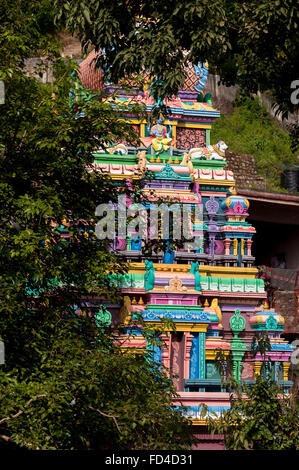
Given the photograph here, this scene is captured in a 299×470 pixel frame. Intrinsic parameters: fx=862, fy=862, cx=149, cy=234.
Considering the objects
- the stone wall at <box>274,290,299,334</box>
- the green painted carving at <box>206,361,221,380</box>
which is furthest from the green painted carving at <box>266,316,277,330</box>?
the stone wall at <box>274,290,299,334</box>

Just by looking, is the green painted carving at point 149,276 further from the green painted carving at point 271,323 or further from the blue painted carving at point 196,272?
the green painted carving at point 271,323

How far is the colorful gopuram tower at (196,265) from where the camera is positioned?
66.9 ft

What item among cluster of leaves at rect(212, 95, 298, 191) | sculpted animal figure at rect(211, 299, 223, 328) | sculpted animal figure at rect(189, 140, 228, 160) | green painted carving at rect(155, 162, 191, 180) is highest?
cluster of leaves at rect(212, 95, 298, 191)

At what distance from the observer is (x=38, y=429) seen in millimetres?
10172

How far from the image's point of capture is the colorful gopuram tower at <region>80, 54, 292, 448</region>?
2039cm

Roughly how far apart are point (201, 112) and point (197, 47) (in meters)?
13.1

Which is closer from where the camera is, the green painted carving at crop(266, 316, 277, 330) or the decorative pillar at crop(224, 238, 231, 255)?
the green painted carving at crop(266, 316, 277, 330)

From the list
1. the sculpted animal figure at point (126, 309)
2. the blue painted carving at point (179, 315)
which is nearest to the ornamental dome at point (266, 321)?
the blue painted carving at point (179, 315)

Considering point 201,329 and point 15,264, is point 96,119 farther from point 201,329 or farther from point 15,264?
point 201,329

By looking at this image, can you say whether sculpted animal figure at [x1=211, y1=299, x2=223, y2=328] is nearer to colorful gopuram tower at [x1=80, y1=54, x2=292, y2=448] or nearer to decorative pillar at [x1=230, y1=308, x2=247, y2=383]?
colorful gopuram tower at [x1=80, y1=54, x2=292, y2=448]

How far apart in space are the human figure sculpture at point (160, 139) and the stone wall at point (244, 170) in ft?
30.4

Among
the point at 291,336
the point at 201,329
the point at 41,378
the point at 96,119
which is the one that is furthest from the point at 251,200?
the point at 41,378

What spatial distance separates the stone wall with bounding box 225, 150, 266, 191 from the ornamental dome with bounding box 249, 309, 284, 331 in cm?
1075
